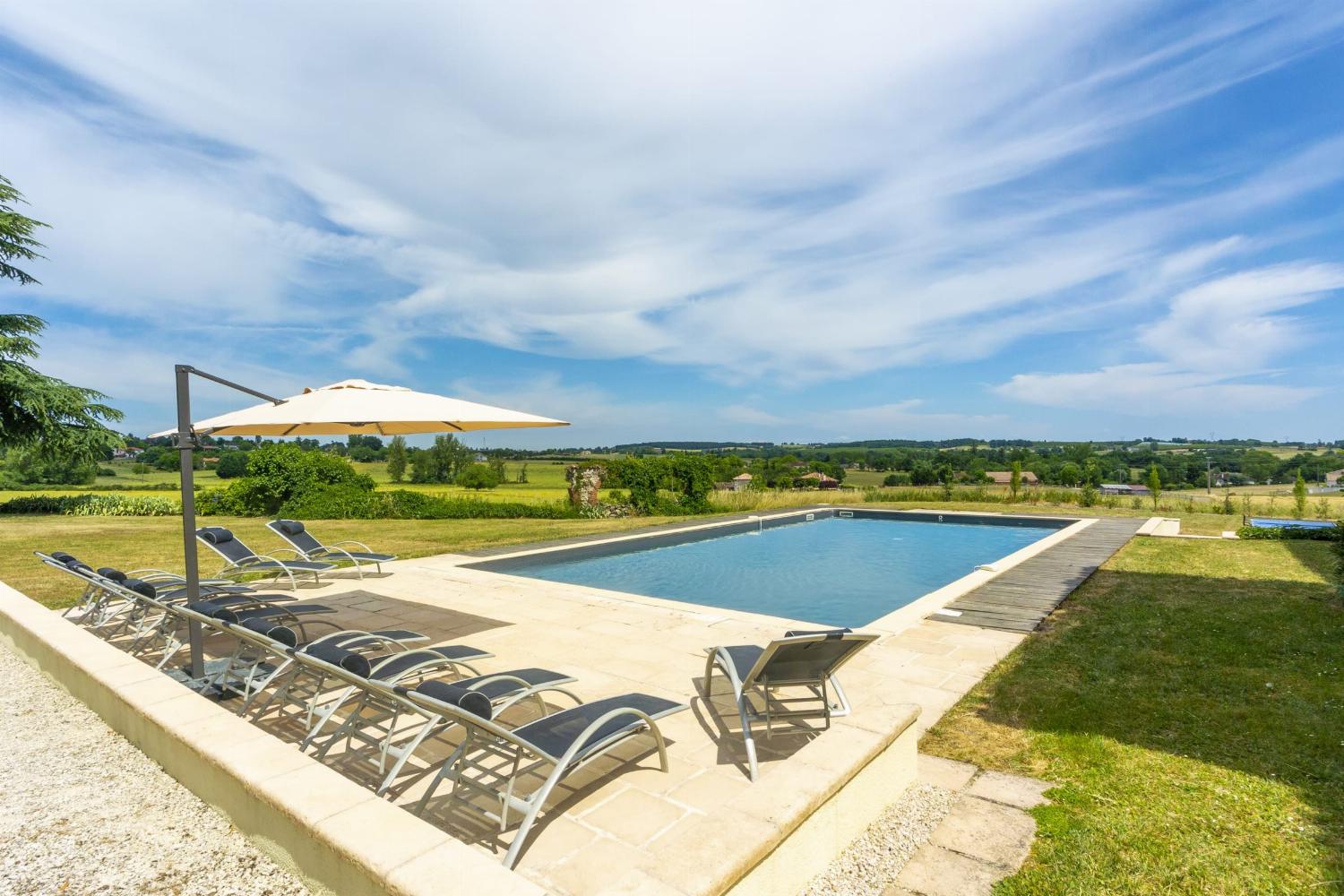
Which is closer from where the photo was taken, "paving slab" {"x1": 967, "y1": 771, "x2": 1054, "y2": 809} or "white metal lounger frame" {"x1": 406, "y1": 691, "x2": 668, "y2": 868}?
"white metal lounger frame" {"x1": 406, "y1": 691, "x2": 668, "y2": 868}

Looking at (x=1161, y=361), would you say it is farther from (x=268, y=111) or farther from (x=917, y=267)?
(x=268, y=111)

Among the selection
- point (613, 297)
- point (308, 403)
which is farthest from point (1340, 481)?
point (308, 403)

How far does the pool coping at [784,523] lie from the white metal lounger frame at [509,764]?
3171 millimetres

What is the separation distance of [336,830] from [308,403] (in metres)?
3.91

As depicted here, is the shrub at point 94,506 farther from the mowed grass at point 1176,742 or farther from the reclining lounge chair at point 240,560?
the mowed grass at point 1176,742

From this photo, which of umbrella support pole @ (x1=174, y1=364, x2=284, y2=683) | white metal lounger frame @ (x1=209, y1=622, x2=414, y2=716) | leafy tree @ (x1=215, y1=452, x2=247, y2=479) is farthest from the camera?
leafy tree @ (x1=215, y1=452, x2=247, y2=479)

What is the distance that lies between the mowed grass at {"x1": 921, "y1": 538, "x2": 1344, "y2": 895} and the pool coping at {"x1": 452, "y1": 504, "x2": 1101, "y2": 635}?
3.77 ft

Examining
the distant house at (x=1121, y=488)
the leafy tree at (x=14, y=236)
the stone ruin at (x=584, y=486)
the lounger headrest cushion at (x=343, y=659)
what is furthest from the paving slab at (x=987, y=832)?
the leafy tree at (x=14, y=236)

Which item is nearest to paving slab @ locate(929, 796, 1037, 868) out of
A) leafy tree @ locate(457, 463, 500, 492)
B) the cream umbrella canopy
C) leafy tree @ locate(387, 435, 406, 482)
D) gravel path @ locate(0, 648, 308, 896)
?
gravel path @ locate(0, 648, 308, 896)

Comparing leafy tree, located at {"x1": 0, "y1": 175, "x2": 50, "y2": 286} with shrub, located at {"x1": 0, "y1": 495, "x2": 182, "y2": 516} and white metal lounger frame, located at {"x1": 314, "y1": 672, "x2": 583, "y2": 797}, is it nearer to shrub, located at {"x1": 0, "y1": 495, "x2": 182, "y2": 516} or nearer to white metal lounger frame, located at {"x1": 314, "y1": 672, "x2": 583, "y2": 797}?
shrub, located at {"x1": 0, "y1": 495, "x2": 182, "y2": 516}

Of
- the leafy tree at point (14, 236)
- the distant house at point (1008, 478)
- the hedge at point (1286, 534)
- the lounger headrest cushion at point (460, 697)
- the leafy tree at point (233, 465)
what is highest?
the leafy tree at point (14, 236)

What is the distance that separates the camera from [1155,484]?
674 inches

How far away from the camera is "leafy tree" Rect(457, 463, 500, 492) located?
2455cm

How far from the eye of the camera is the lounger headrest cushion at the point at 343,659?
323cm
